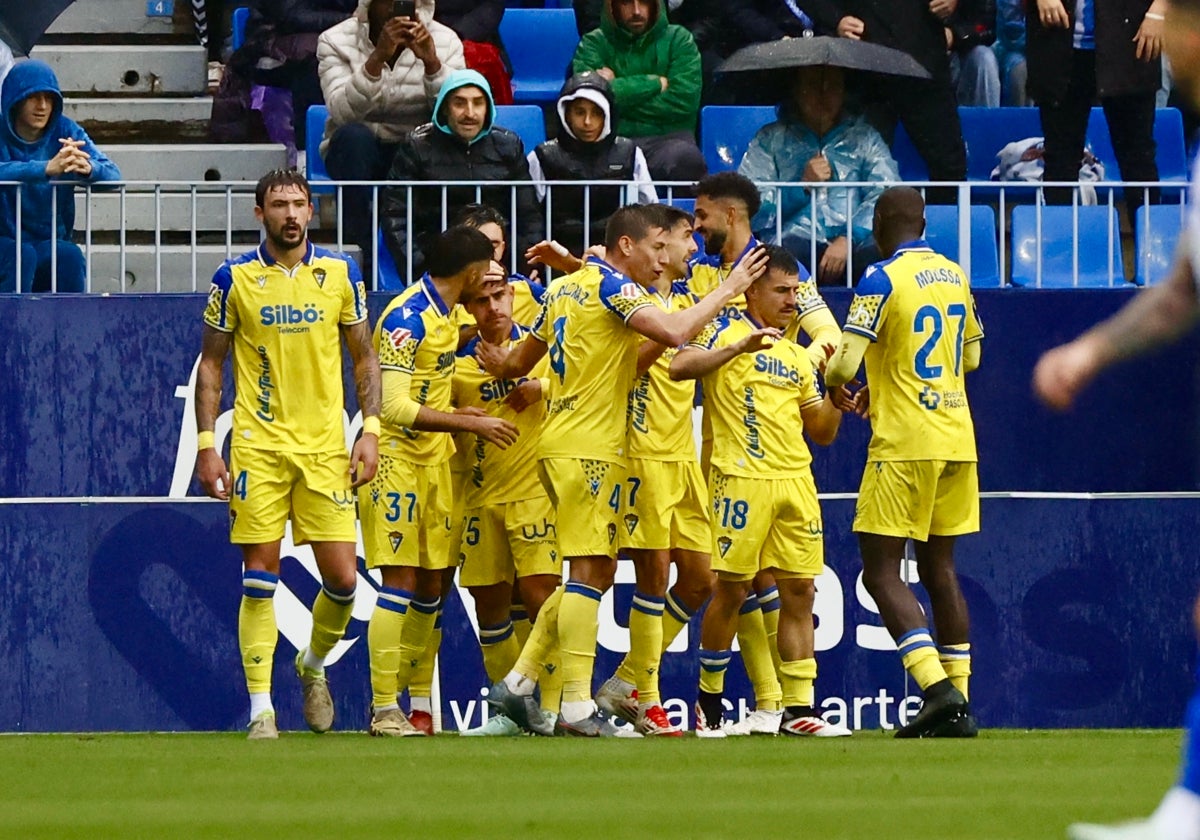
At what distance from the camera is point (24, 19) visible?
13234 mm

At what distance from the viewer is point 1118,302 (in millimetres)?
12406

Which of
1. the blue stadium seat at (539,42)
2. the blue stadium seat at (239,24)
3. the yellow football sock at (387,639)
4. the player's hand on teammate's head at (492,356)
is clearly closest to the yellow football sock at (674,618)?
the yellow football sock at (387,639)

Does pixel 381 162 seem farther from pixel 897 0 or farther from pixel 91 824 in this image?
pixel 91 824

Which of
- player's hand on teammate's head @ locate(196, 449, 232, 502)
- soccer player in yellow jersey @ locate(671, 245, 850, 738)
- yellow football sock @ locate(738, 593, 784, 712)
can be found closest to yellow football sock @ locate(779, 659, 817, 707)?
soccer player in yellow jersey @ locate(671, 245, 850, 738)

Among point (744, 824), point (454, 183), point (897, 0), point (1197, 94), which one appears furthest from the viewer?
point (897, 0)

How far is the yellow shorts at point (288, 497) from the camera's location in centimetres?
1010

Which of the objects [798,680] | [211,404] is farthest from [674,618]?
[211,404]

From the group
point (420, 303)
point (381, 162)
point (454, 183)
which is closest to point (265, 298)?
point (420, 303)

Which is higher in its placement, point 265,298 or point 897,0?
point 897,0

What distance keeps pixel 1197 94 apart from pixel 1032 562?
7.79 meters

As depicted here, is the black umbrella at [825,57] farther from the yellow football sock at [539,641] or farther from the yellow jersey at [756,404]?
the yellow football sock at [539,641]

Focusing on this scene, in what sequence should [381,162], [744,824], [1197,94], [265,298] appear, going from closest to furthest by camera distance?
[1197,94] < [744,824] < [265,298] < [381,162]

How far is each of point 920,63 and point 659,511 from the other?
4.80 m

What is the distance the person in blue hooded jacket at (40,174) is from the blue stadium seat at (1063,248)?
5.05 metres
